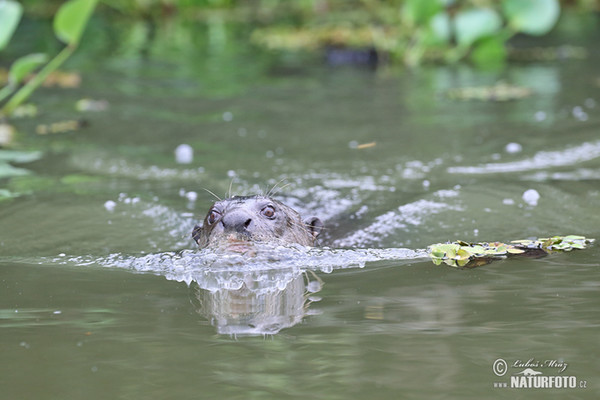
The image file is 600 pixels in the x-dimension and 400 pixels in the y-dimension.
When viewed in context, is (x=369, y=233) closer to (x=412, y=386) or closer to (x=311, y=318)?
(x=311, y=318)

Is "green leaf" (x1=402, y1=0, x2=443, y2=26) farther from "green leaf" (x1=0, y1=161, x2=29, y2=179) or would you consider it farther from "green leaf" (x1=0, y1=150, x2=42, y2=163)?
"green leaf" (x1=0, y1=161, x2=29, y2=179)

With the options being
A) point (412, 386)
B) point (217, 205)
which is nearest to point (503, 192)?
point (217, 205)

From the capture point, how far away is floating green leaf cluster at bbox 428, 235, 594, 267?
3.54 m

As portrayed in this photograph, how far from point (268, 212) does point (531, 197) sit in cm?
174

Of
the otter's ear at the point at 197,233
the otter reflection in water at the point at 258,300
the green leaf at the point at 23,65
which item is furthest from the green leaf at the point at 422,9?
the otter reflection in water at the point at 258,300

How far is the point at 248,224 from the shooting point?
3.67 metres

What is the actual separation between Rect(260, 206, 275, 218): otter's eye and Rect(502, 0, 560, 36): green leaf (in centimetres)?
577

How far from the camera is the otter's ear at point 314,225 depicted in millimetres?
4301

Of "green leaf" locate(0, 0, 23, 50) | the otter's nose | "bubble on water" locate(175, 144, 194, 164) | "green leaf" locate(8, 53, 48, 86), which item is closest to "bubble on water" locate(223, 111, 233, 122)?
"bubble on water" locate(175, 144, 194, 164)

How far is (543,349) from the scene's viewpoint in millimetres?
2469

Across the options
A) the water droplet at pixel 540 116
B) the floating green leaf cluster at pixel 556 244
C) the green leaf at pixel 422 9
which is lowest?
the floating green leaf cluster at pixel 556 244

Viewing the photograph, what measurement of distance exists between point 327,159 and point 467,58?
4.81 metres

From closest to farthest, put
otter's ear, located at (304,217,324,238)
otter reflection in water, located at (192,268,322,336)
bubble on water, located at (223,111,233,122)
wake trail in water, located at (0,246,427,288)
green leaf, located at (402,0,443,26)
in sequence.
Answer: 1. otter reflection in water, located at (192,268,322,336)
2. wake trail in water, located at (0,246,427,288)
3. otter's ear, located at (304,217,324,238)
4. bubble on water, located at (223,111,233,122)
5. green leaf, located at (402,0,443,26)

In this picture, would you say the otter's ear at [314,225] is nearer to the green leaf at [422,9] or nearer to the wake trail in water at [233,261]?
the wake trail in water at [233,261]
